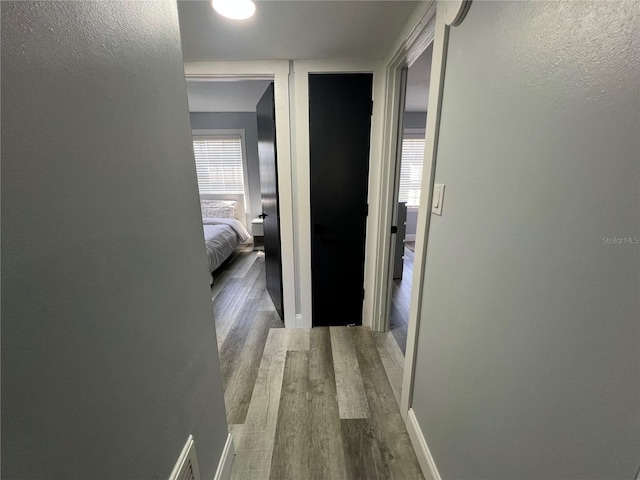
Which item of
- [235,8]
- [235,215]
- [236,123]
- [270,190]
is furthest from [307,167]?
[236,123]

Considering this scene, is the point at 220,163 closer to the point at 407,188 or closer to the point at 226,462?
the point at 407,188

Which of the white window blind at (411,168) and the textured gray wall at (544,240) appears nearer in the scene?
the textured gray wall at (544,240)

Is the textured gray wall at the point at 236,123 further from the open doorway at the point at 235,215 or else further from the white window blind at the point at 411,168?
the white window blind at the point at 411,168

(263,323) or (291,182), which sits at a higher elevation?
(291,182)

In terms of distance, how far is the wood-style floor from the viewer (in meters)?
1.20

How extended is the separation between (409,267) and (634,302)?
11.2 ft

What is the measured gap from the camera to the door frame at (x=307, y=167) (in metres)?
1.80

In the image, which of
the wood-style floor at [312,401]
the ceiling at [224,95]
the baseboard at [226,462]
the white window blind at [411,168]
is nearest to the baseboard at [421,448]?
the wood-style floor at [312,401]

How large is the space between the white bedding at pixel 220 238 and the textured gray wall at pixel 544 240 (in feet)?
8.80

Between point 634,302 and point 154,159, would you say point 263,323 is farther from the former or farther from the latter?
point 634,302

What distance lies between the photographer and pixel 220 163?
4.68 metres

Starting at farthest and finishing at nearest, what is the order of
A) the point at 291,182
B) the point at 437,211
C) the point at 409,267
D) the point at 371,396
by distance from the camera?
the point at 409,267 → the point at 291,182 → the point at 371,396 → the point at 437,211

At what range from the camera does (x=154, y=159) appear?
67cm

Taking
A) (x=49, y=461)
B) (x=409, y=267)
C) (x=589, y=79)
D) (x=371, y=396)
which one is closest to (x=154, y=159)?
(x=49, y=461)
